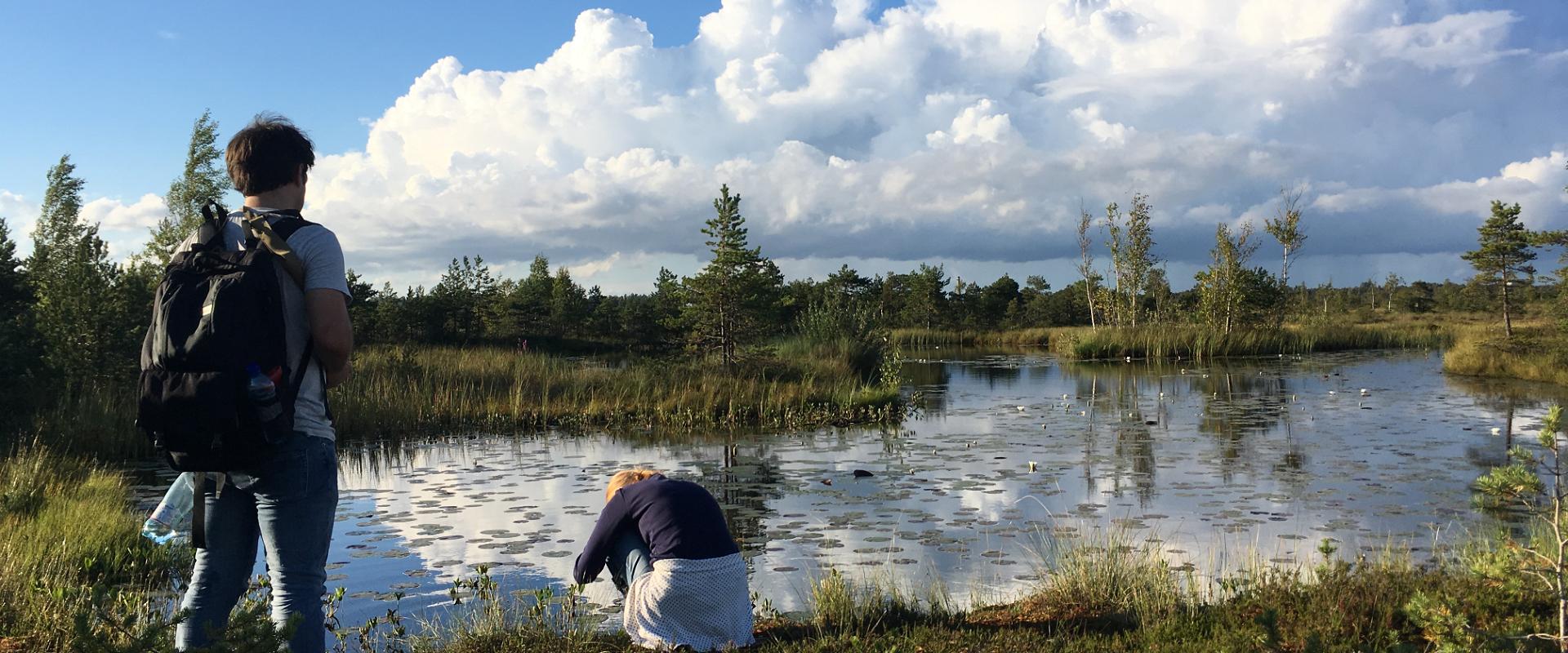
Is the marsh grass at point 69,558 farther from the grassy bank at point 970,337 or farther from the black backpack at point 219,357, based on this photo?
the grassy bank at point 970,337

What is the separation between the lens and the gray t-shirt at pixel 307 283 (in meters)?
2.87

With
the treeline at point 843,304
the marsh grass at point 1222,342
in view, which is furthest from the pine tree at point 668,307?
the marsh grass at point 1222,342

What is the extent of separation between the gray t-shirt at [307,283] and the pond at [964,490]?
2806 mm

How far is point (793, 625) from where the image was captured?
4668 millimetres

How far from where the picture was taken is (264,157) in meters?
2.95

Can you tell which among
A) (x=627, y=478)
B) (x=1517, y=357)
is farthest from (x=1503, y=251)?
(x=627, y=478)

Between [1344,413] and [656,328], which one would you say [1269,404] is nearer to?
[1344,413]

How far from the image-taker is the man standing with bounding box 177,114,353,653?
2.88 metres

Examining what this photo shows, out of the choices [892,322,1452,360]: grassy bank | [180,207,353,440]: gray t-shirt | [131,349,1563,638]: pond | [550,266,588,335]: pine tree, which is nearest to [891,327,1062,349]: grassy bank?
[892,322,1452,360]: grassy bank

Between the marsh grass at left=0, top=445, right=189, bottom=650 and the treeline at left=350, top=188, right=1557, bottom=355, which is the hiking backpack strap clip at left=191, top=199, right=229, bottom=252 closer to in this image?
the marsh grass at left=0, top=445, right=189, bottom=650

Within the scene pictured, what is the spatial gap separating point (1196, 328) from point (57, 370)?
3168 cm

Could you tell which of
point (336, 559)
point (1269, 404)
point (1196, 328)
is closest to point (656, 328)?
point (1196, 328)

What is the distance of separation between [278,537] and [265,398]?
45cm

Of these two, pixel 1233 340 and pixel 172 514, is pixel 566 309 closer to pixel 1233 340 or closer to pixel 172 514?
pixel 1233 340
